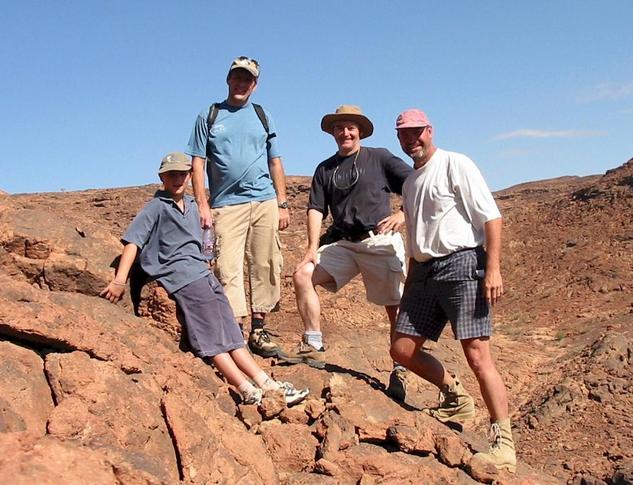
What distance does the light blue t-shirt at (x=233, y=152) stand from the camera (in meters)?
5.26

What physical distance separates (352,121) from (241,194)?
978 millimetres

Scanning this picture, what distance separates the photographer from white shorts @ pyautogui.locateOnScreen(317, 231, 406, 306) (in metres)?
5.17

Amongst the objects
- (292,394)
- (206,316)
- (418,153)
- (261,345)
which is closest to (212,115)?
(206,316)

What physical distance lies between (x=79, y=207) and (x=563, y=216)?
11.3 metres

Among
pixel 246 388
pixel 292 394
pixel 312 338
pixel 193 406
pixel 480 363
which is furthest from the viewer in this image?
pixel 312 338

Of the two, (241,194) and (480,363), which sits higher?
(241,194)

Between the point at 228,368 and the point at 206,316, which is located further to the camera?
the point at 206,316

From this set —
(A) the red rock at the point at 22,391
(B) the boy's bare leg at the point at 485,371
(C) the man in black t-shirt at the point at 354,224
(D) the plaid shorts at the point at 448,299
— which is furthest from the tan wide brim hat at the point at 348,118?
(A) the red rock at the point at 22,391

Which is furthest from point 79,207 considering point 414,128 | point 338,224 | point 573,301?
point 414,128

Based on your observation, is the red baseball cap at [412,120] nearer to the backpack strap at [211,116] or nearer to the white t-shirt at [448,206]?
the white t-shirt at [448,206]

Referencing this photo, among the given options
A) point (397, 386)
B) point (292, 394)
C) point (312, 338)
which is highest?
point (312, 338)

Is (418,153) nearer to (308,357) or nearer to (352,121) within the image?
(352,121)

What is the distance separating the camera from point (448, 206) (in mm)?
4422

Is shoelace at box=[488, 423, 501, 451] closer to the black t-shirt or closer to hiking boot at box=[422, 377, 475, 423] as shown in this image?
hiking boot at box=[422, 377, 475, 423]
